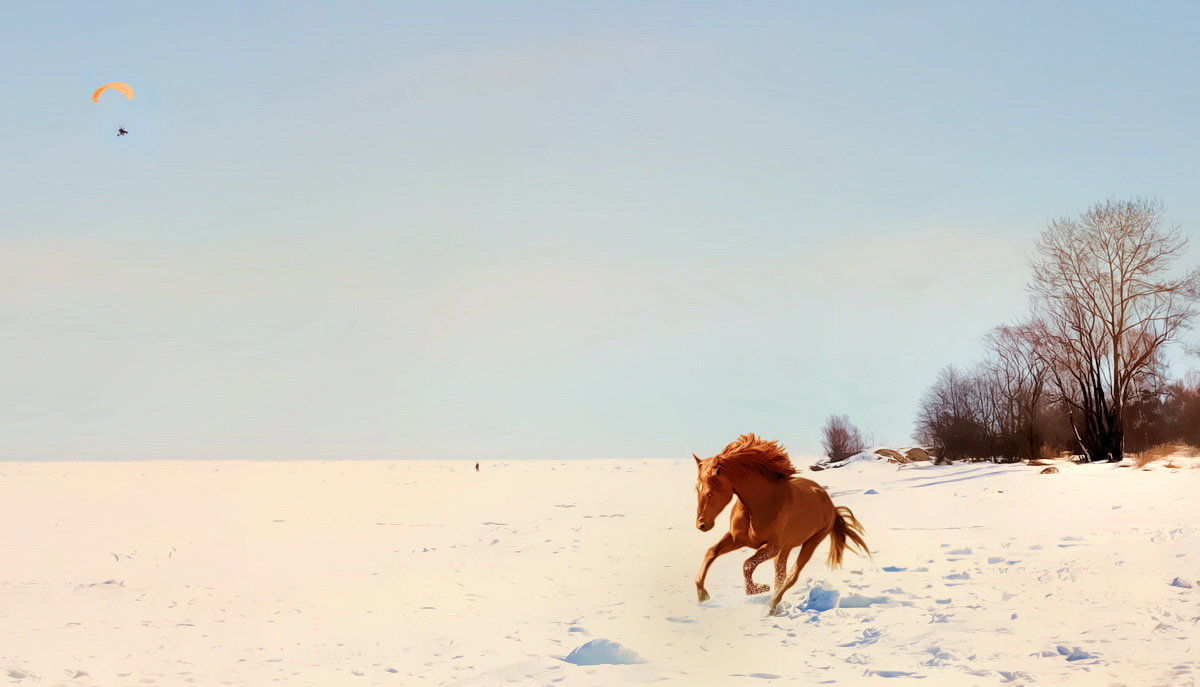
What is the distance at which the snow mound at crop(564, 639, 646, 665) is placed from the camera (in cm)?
777

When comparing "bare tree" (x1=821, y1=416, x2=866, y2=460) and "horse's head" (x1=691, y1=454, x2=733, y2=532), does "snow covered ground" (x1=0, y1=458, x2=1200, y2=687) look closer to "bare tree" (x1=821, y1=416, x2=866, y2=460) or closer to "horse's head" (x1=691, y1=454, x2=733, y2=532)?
"horse's head" (x1=691, y1=454, x2=733, y2=532)

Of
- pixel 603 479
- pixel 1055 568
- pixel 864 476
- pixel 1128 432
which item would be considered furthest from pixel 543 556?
pixel 1128 432

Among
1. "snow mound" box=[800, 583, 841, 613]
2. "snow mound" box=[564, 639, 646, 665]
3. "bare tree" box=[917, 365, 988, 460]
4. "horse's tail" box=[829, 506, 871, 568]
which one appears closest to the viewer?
"snow mound" box=[564, 639, 646, 665]

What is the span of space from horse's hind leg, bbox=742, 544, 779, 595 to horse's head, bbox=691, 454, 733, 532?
1.97 ft

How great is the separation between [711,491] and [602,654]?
171cm

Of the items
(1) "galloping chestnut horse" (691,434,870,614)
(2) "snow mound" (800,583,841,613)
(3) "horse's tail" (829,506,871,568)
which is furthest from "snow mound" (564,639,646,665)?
(3) "horse's tail" (829,506,871,568)

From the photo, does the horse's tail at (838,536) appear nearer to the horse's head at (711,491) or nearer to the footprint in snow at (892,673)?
the horse's head at (711,491)

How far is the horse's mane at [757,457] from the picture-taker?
8.63 metres

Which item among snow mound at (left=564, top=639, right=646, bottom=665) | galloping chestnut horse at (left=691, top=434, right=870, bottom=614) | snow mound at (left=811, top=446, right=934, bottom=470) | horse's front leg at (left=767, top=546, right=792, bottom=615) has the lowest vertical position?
snow mound at (left=564, top=639, right=646, bottom=665)

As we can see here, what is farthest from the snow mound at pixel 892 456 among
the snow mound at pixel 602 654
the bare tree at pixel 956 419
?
the snow mound at pixel 602 654

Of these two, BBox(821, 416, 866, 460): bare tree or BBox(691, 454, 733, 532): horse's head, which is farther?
BBox(821, 416, 866, 460): bare tree

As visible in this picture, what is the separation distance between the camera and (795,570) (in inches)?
348

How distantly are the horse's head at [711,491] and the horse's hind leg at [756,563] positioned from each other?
602 mm

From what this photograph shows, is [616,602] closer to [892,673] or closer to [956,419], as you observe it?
[892,673]
